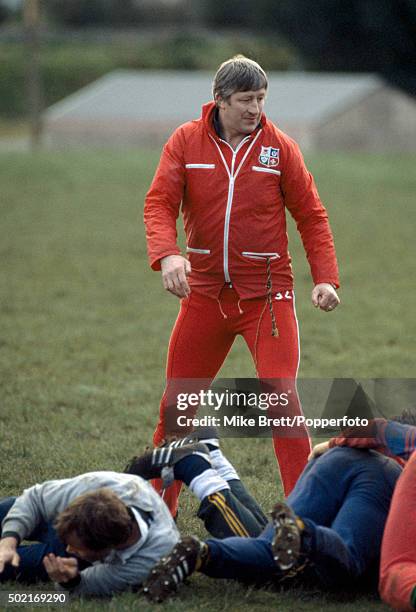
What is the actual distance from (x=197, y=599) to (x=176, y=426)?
1.02 metres

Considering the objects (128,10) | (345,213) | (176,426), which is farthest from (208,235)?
(128,10)

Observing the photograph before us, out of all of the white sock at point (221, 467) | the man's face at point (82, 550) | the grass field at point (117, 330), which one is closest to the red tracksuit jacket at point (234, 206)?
the white sock at point (221, 467)

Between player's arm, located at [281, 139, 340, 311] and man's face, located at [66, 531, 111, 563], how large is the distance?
1529 millimetres

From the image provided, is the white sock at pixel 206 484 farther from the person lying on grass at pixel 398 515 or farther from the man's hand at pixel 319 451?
the person lying on grass at pixel 398 515

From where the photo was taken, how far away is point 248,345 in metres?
4.86

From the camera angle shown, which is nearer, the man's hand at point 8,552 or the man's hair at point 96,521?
the man's hair at point 96,521

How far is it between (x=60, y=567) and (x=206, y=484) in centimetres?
73

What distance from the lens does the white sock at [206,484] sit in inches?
173

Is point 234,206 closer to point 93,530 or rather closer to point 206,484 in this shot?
point 206,484

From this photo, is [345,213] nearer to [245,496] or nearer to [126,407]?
[126,407]

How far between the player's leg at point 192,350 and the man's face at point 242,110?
2.57 feet

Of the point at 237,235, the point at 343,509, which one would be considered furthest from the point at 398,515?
the point at 237,235

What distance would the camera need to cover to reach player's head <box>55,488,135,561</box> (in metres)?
3.78

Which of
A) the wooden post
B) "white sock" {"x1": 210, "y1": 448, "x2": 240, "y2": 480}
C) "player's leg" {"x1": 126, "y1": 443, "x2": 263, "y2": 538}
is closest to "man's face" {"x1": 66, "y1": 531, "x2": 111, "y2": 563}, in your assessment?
"player's leg" {"x1": 126, "y1": 443, "x2": 263, "y2": 538}
